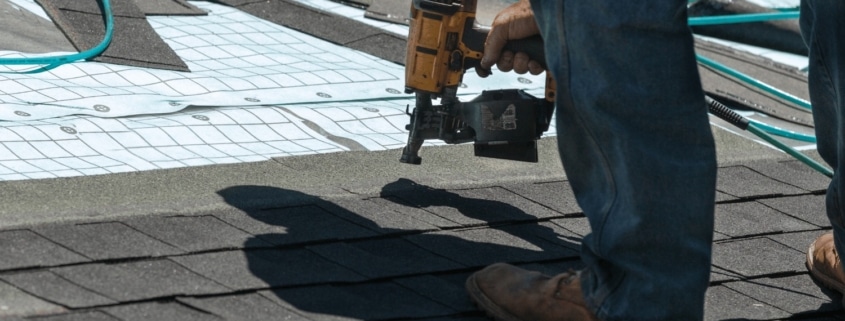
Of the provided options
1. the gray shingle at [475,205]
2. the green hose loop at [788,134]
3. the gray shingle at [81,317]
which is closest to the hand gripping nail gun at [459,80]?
the gray shingle at [475,205]

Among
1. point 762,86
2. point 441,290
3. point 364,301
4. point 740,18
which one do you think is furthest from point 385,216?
point 740,18

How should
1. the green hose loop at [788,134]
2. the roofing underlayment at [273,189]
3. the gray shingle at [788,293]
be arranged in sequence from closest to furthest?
the roofing underlayment at [273,189] → the gray shingle at [788,293] → the green hose loop at [788,134]

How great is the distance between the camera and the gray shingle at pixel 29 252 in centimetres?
194

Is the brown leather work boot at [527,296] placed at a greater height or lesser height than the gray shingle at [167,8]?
lesser

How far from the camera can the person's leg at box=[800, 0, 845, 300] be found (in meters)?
2.23

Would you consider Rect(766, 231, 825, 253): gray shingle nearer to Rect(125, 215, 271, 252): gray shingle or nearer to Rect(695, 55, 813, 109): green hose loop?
Rect(125, 215, 271, 252): gray shingle

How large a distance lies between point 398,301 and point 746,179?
4.70 feet

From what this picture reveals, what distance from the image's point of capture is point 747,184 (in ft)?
9.97

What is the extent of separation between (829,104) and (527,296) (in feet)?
2.73

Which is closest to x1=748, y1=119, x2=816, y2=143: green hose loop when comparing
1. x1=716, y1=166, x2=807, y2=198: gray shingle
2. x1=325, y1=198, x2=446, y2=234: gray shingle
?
x1=716, y1=166, x2=807, y2=198: gray shingle

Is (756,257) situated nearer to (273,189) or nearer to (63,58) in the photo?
(273,189)

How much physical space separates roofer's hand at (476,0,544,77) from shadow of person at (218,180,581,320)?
34 cm

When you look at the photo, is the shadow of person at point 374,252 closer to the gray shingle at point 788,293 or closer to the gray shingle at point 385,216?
the gray shingle at point 385,216

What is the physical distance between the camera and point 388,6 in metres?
4.54
